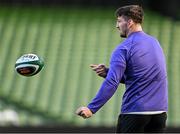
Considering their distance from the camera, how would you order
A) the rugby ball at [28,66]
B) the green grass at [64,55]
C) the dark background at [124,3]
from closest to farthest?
the rugby ball at [28,66], the green grass at [64,55], the dark background at [124,3]

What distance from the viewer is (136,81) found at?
21.2 feet

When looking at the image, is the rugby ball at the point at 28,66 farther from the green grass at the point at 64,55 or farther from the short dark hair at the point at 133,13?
the green grass at the point at 64,55

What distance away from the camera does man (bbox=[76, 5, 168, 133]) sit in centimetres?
638

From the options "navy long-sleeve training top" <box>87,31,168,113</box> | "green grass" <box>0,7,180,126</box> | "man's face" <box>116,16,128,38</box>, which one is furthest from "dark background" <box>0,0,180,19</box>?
"navy long-sleeve training top" <box>87,31,168,113</box>

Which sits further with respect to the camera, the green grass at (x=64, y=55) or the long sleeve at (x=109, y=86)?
the green grass at (x=64, y=55)

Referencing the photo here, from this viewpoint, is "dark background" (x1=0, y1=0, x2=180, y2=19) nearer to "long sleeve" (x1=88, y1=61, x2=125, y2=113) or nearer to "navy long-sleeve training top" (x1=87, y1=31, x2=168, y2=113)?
"navy long-sleeve training top" (x1=87, y1=31, x2=168, y2=113)

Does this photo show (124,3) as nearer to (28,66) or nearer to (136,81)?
(28,66)

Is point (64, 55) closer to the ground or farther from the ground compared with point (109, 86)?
farther from the ground

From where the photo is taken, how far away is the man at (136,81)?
20.9 feet

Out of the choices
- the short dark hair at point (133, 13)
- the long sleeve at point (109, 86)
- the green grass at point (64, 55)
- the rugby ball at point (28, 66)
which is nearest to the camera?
the long sleeve at point (109, 86)

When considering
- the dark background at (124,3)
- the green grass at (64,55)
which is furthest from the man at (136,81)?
the dark background at (124,3)

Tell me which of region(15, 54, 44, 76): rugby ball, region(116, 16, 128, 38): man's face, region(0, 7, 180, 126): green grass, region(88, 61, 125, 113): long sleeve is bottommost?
region(88, 61, 125, 113): long sleeve

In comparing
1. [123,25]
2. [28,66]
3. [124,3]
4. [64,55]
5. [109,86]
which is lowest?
[109,86]

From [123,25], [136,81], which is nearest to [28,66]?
[123,25]
